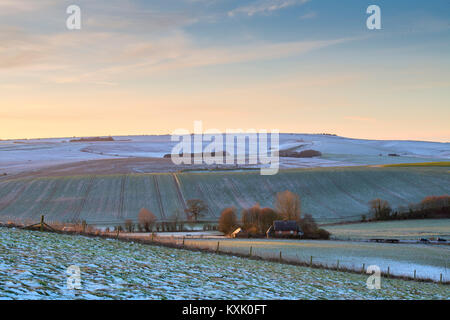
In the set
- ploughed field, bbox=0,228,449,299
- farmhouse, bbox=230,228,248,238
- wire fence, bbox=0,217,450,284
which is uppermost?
ploughed field, bbox=0,228,449,299

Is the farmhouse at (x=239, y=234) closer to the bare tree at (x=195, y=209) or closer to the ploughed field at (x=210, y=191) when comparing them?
the ploughed field at (x=210, y=191)

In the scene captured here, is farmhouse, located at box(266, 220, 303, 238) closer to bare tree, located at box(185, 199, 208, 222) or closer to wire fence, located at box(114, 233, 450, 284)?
wire fence, located at box(114, 233, 450, 284)

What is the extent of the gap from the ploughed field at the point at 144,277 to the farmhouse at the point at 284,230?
2567 cm

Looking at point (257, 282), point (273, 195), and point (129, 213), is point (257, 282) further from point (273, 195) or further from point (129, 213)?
point (273, 195)

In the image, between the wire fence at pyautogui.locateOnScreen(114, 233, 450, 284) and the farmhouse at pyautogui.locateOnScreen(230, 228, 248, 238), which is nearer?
the wire fence at pyautogui.locateOnScreen(114, 233, 450, 284)

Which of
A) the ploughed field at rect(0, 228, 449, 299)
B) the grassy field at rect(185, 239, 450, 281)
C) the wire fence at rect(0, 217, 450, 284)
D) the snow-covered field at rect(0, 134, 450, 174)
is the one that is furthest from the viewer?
the snow-covered field at rect(0, 134, 450, 174)

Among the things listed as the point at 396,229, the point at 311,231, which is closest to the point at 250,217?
the point at 311,231

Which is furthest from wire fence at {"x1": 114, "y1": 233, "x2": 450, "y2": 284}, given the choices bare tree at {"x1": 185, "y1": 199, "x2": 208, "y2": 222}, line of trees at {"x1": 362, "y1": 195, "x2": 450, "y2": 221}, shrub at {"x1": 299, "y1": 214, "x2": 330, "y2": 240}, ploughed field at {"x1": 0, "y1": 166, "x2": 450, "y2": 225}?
line of trees at {"x1": 362, "y1": 195, "x2": 450, "y2": 221}

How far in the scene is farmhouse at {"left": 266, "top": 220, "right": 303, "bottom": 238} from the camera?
44281 millimetres

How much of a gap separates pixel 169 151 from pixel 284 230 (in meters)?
96.0

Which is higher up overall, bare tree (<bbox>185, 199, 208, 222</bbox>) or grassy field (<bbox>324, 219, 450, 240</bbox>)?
bare tree (<bbox>185, 199, 208, 222</bbox>)

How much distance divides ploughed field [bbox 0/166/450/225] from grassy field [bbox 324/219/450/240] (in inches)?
216

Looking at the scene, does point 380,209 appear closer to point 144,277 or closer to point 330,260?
point 330,260
